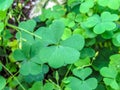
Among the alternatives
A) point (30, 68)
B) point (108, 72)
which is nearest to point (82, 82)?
point (108, 72)

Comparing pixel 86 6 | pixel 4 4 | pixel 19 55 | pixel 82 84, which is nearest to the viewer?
pixel 4 4

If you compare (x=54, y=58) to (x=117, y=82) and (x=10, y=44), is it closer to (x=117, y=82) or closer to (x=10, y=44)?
(x=117, y=82)

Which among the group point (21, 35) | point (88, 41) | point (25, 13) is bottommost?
point (25, 13)

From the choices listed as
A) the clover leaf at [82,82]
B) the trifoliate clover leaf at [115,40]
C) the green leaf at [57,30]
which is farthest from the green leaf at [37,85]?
the trifoliate clover leaf at [115,40]

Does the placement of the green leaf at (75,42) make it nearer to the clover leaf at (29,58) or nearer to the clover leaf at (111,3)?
the clover leaf at (29,58)

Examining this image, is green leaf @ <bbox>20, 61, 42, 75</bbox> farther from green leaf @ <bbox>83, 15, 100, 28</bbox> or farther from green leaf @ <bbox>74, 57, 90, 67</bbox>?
green leaf @ <bbox>83, 15, 100, 28</bbox>

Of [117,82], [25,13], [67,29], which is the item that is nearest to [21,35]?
[67,29]

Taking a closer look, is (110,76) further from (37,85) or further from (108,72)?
(37,85)
